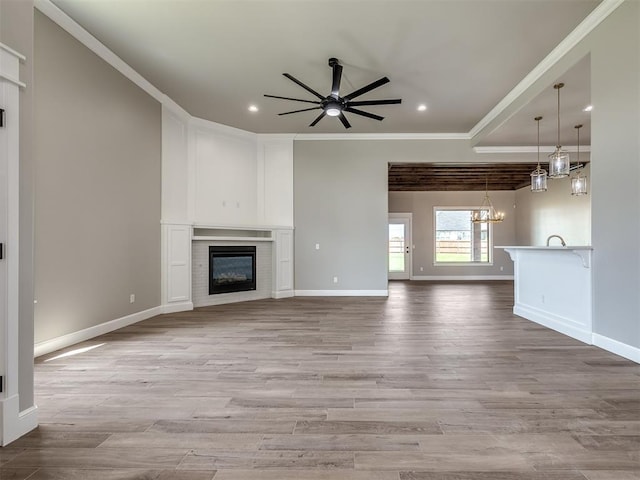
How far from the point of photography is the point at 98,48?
3611 mm

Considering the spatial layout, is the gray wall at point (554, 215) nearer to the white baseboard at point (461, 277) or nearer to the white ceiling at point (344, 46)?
the white baseboard at point (461, 277)

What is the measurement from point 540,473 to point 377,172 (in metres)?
5.68

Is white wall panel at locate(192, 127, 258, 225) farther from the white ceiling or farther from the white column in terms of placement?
the white column

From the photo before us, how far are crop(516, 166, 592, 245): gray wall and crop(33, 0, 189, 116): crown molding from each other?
30.2 feet

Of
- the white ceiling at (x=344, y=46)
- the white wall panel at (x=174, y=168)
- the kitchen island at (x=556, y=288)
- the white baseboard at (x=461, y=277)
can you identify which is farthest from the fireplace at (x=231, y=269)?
the white baseboard at (x=461, y=277)

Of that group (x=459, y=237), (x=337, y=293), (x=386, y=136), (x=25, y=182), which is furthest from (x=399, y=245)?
(x=25, y=182)

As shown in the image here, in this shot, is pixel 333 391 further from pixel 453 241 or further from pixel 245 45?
pixel 453 241

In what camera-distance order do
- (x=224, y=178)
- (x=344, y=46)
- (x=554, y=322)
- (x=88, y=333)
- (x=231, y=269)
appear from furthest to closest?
(x=224, y=178), (x=231, y=269), (x=554, y=322), (x=344, y=46), (x=88, y=333)

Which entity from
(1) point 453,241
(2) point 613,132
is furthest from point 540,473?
(1) point 453,241

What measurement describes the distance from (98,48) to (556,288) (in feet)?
20.0

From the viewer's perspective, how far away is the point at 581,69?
3641 millimetres

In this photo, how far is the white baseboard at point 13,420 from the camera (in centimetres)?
158

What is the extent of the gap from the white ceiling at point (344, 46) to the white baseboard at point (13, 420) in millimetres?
3338

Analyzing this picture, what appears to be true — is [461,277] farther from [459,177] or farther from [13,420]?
[13,420]
